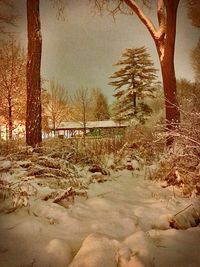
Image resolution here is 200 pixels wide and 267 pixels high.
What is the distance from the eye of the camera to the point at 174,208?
182 inches

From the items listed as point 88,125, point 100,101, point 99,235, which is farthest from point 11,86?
point 100,101

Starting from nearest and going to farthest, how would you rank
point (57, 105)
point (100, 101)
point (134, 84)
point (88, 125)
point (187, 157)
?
point (187, 157), point (134, 84), point (57, 105), point (88, 125), point (100, 101)

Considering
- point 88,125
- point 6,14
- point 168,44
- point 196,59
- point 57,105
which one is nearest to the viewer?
point 168,44

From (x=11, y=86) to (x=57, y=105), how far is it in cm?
1478

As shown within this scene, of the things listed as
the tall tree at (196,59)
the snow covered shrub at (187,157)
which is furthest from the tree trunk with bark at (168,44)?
the tall tree at (196,59)

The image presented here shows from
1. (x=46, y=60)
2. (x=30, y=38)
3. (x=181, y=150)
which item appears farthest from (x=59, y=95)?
(x=181, y=150)

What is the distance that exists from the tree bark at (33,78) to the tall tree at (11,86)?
992 centimetres

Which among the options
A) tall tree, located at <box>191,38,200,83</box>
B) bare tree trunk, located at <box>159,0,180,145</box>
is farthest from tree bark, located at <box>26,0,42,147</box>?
tall tree, located at <box>191,38,200,83</box>

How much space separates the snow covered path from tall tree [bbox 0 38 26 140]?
14.2 m

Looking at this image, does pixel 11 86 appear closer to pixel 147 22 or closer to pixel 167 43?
pixel 147 22

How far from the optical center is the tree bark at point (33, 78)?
8.41m

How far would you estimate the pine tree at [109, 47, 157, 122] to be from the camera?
82.3ft

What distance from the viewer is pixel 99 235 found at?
3.29 meters

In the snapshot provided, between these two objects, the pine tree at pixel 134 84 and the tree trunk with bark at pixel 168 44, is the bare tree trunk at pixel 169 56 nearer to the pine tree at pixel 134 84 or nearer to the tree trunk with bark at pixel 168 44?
the tree trunk with bark at pixel 168 44
